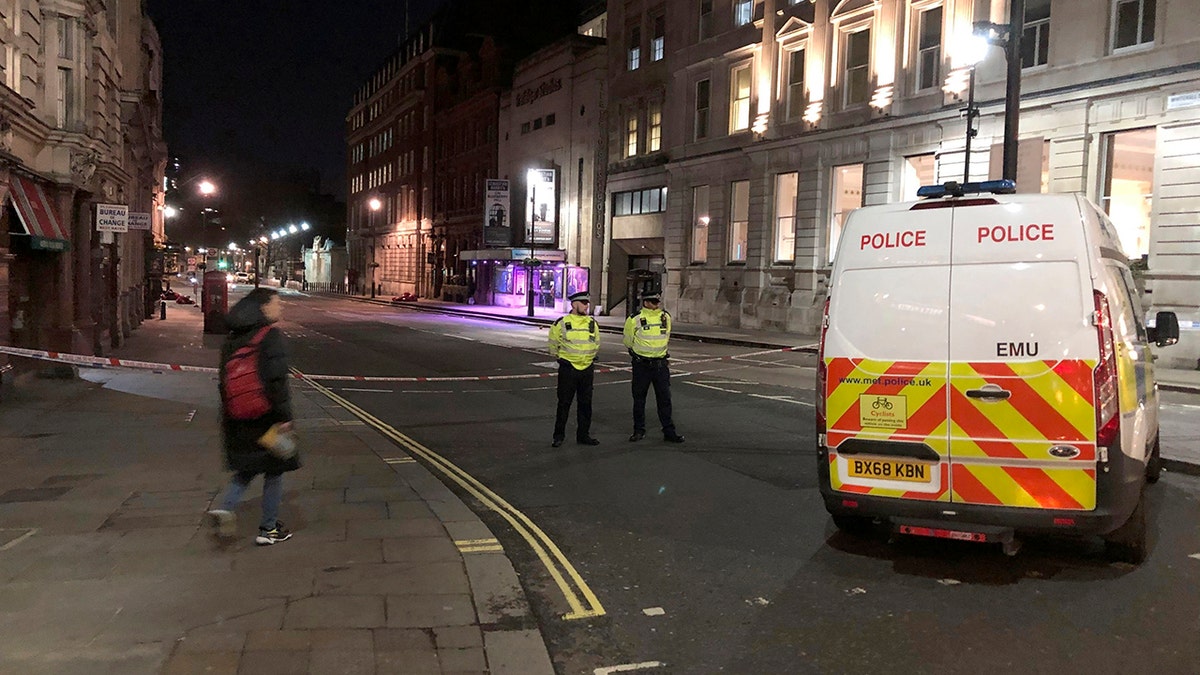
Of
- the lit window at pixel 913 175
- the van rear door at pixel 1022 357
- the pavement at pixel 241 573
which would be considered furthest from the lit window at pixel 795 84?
the van rear door at pixel 1022 357

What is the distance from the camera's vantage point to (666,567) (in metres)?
5.65

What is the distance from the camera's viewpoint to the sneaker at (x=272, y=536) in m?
5.78

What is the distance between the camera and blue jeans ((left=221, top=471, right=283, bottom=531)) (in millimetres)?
5832

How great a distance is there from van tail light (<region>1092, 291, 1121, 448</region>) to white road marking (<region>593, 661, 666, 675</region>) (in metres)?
2.88

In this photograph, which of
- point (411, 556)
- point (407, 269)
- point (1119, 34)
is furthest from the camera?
point (407, 269)

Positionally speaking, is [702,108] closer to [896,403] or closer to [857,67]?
[857,67]

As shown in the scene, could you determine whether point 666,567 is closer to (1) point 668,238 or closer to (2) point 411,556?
(2) point 411,556

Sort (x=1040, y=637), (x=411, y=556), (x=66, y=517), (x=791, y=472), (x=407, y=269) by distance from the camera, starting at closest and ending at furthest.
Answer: (x=1040, y=637)
(x=411, y=556)
(x=66, y=517)
(x=791, y=472)
(x=407, y=269)

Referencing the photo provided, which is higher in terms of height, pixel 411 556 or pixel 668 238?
pixel 668 238

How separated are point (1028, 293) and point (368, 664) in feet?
13.8

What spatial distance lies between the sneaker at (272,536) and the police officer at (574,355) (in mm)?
4083

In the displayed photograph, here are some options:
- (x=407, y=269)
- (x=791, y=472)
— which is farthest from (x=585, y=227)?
(x=791, y=472)

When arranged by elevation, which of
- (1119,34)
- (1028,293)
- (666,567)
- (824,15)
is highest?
(824,15)

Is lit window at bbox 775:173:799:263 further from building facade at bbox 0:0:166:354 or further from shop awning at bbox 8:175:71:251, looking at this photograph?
shop awning at bbox 8:175:71:251
